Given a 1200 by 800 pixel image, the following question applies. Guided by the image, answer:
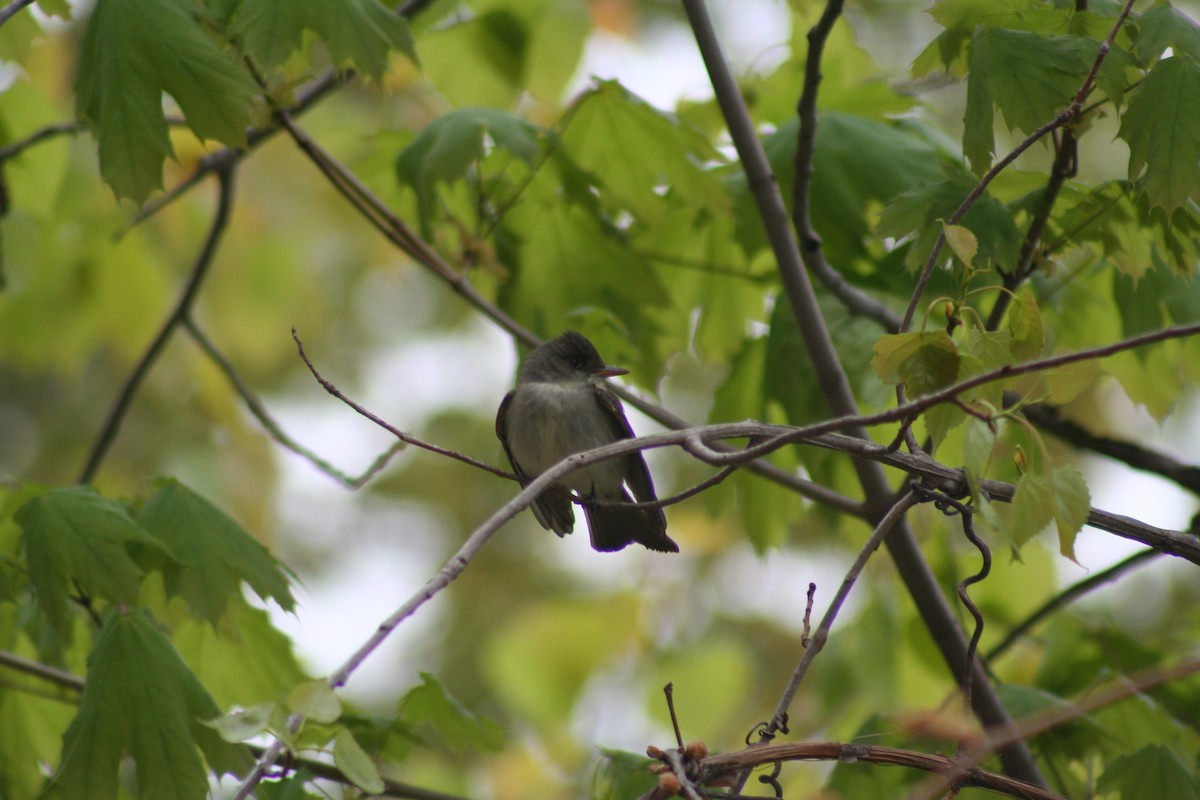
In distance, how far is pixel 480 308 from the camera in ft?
11.4

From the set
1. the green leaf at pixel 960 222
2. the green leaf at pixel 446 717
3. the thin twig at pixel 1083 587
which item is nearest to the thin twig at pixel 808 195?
the green leaf at pixel 960 222

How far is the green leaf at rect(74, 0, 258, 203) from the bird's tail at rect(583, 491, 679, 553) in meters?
1.45

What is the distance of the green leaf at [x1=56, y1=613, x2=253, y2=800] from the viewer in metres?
2.52

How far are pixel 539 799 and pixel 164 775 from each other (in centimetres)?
378

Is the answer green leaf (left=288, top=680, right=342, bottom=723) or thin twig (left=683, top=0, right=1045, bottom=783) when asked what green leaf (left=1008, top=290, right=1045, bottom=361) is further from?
green leaf (left=288, top=680, right=342, bottom=723)

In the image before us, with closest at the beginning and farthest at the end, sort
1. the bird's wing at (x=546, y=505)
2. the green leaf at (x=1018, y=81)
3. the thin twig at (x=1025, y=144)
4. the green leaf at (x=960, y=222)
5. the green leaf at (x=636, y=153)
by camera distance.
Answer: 1. the thin twig at (x=1025, y=144)
2. the green leaf at (x=1018, y=81)
3. the green leaf at (x=960, y=222)
4. the green leaf at (x=636, y=153)
5. the bird's wing at (x=546, y=505)

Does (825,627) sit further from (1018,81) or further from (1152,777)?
(1018,81)

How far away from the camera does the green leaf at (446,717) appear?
291 cm

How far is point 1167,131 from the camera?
2283 mm

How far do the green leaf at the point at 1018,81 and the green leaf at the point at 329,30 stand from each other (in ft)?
4.73

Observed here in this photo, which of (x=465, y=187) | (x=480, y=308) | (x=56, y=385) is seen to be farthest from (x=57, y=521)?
(x=56, y=385)

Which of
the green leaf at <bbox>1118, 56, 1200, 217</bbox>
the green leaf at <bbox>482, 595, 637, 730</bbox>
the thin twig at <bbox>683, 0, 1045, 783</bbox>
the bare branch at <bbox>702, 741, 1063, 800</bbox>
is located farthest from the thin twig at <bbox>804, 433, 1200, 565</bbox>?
the green leaf at <bbox>482, 595, 637, 730</bbox>

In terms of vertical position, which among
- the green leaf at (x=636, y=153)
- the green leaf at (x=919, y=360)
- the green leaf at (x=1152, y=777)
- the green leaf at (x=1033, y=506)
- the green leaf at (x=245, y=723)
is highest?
the green leaf at (x=636, y=153)

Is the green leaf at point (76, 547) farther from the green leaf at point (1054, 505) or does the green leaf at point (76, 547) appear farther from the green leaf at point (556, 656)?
the green leaf at point (556, 656)
